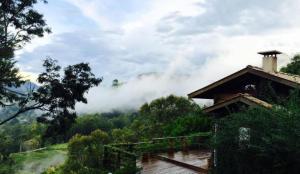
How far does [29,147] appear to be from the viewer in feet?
398

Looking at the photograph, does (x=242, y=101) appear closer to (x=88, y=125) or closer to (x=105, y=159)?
Result: (x=105, y=159)

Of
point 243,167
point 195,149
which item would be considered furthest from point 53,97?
point 243,167

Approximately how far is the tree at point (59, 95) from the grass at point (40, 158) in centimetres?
6296

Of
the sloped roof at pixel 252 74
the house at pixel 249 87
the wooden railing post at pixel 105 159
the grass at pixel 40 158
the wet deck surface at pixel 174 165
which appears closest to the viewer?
the house at pixel 249 87

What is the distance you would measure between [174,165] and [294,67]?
85.9ft

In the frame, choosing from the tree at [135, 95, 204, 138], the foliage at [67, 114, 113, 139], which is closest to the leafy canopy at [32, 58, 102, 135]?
the tree at [135, 95, 204, 138]

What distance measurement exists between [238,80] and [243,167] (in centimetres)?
805

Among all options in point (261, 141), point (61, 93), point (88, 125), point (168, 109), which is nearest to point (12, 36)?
point (61, 93)

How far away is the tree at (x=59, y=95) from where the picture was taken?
25812mm

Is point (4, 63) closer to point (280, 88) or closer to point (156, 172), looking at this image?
point (156, 172)

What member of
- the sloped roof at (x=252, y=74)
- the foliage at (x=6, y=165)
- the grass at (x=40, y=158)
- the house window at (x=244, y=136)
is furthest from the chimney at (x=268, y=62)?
the grass at (x=40, y=158)

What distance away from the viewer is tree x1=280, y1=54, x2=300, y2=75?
4309 centimetres

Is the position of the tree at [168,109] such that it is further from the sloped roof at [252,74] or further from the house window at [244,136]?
the house window at [244,136]

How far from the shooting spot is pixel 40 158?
10375cm
